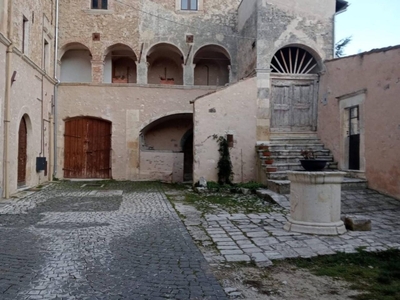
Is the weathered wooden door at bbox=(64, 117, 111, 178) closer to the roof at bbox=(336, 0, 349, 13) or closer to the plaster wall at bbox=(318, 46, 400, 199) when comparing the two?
the plaster wall at bbox=(318, 46, 400, 199)

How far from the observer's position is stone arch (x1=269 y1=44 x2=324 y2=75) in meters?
12.4

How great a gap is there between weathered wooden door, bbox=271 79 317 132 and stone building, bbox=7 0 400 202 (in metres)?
0.03

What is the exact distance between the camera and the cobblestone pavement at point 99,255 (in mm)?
3453

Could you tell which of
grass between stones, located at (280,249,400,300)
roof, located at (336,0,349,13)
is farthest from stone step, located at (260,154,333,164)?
grass between stones, located at (280,249,400,300)

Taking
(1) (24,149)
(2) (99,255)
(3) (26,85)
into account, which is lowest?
(2) (99,255)

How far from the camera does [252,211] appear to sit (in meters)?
7.75

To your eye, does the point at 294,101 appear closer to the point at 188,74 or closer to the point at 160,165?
the point at 188,74

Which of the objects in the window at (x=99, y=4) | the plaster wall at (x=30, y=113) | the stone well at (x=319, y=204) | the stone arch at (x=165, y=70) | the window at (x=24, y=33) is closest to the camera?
the stone well at (x=319, y=204)

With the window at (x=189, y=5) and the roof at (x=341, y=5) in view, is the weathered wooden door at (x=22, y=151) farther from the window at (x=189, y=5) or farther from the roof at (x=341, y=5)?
the roof at (x=341, y=5)

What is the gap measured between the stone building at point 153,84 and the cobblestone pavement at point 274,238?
15.2 ft

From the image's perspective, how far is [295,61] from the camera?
41.8 ft

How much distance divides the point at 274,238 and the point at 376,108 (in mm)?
5196

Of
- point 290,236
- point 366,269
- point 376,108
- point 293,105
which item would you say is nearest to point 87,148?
point 293,105

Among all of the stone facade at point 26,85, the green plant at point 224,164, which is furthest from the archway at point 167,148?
the green plant at point 224,164
